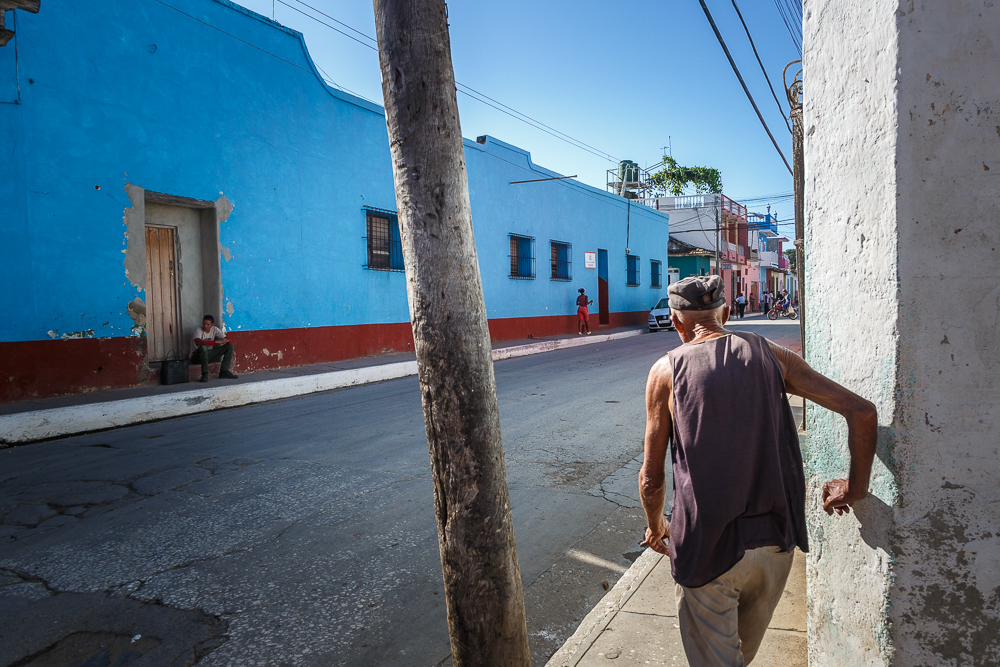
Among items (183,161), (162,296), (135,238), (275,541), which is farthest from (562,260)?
(275,541)

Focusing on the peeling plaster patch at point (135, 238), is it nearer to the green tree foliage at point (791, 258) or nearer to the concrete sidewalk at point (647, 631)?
the concrete sidewalk at point (647, 631)

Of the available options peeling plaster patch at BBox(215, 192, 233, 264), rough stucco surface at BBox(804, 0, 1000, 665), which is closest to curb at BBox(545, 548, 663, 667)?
rough stucco surface at BBox(804, 0, 1000, 665)

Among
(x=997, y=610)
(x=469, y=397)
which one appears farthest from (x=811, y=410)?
(x=469, y=397)

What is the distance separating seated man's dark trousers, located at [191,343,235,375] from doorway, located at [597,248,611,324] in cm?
1724

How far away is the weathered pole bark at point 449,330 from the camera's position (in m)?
1.90

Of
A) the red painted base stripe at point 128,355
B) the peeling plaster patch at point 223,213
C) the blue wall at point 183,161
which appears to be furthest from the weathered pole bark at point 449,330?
the peeling plaster patch at point 223,213

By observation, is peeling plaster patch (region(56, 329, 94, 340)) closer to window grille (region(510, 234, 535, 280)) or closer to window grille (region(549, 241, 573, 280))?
window grille (region(510, 234, 535, 280))

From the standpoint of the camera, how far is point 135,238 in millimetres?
9891

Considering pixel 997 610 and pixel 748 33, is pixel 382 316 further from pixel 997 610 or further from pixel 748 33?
pixel 997 610

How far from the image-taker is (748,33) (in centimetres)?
877

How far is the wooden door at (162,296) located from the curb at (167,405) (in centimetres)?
188

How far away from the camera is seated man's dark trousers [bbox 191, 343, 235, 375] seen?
1035cm

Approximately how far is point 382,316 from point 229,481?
9.31 m

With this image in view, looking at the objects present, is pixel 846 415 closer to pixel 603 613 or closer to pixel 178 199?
pixel 603 613
